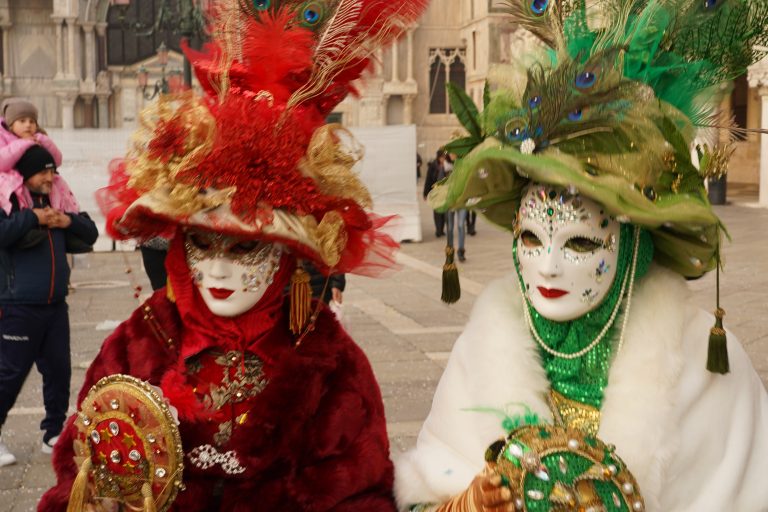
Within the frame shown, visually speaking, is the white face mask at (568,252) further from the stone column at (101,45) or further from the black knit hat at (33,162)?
the stone column at (101,45)

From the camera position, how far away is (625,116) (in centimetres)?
244

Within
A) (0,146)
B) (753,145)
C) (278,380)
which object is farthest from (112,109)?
(278,380)

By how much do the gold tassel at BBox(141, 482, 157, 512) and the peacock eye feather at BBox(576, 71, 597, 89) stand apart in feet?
4.54

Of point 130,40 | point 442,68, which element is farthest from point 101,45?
point 442,68

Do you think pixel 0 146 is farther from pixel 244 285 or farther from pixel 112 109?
A: pixel 112 109

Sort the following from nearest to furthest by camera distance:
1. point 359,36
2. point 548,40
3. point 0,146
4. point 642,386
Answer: point 642,386 < point 548,40 < point 359,36 < point 0,146

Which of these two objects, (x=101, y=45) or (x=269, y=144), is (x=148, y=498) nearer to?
(x=269, y=144)

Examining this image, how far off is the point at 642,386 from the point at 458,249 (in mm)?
10318

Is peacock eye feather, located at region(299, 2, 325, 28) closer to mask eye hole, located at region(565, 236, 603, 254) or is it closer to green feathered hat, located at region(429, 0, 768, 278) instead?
green feathered hat, located at region(429, 0, 768, 278)

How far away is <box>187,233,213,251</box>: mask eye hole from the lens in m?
2.82

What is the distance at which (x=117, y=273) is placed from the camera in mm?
12336

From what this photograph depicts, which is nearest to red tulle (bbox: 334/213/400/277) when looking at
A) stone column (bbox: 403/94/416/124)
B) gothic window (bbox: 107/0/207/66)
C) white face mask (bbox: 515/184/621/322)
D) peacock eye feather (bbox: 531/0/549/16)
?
white face mask (bbox: 515/184/621/322)

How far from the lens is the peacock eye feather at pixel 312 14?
117 inches

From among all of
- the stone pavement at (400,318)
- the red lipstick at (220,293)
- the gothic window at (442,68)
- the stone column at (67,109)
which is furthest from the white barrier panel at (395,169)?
the stone column at (67,109)
